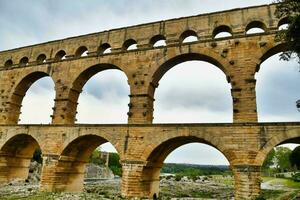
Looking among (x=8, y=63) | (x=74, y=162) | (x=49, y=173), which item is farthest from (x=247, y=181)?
(x=8, y=63)

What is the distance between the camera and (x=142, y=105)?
661 inches

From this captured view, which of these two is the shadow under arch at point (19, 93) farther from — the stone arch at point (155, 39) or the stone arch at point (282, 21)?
the stone arch at point (282, 21)

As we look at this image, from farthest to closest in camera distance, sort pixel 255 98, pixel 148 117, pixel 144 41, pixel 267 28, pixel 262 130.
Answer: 1. pixel 144 41
2. pixel 148 117
3. pixel 267 28
4. pixel 255 98
5. pixel 262 130

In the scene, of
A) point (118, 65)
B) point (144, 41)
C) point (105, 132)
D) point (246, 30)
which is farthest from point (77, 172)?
point (246, 30)

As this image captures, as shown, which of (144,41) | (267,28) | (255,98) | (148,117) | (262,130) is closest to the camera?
(262,130)

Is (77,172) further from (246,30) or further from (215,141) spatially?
(246,30)

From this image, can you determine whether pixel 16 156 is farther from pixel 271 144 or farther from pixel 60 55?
pixel 271 144

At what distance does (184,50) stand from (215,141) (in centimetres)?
571

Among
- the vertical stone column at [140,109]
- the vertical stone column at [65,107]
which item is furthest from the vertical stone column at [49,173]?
the vertical stone column at [140,109]

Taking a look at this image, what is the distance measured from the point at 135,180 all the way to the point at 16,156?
34.7 feet

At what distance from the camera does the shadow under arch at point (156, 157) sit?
1515cm

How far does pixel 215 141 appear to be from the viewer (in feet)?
46.3

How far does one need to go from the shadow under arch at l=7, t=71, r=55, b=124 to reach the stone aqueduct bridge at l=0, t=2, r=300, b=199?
70 mm

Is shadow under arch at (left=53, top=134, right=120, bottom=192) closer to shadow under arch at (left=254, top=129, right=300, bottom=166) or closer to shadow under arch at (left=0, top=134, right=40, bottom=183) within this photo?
shadow under arch at (left=0, top=134, right=40, bottom=183)
